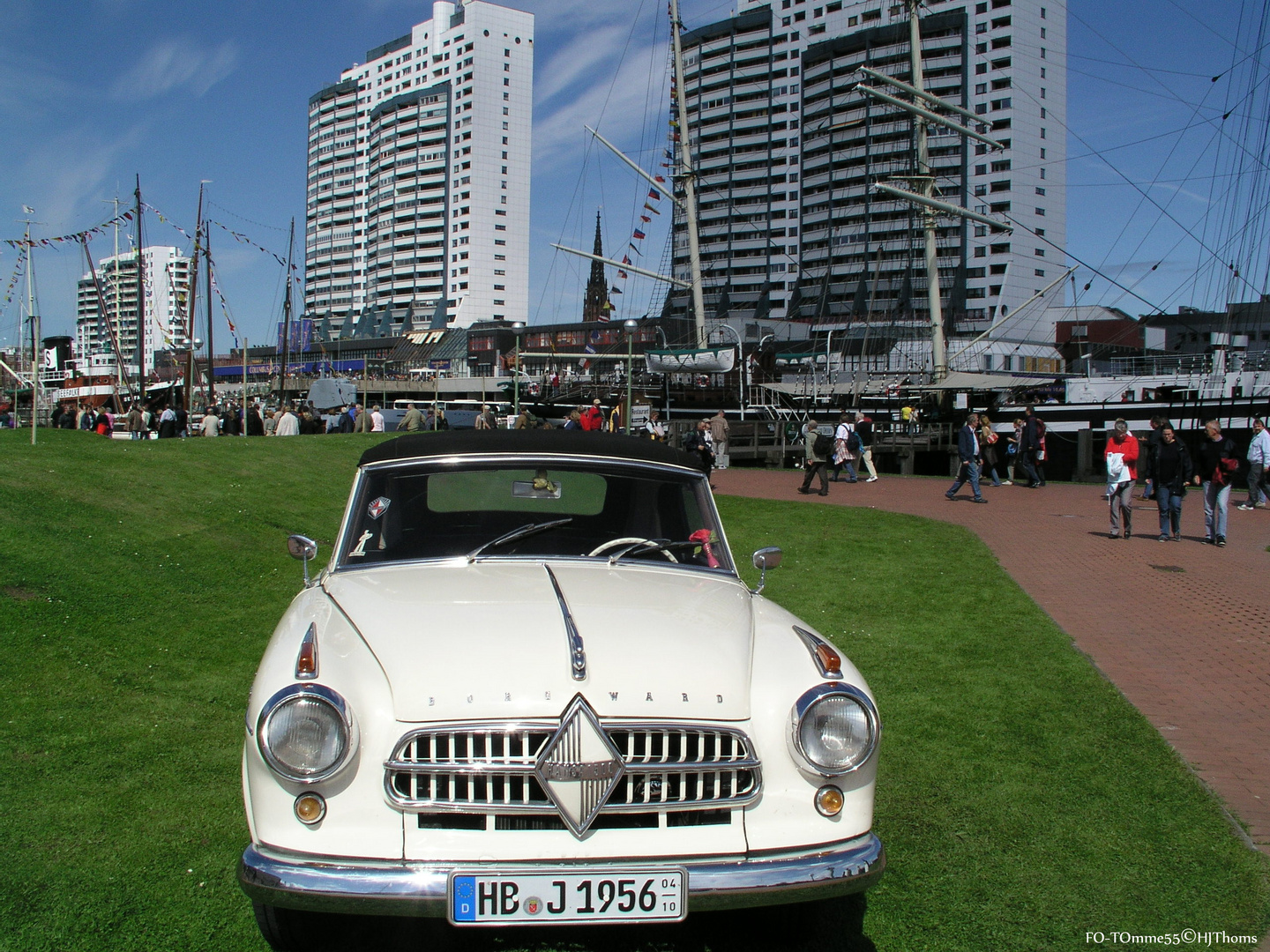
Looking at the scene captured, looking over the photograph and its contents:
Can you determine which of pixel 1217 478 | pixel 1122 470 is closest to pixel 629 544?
pixel 1122 470

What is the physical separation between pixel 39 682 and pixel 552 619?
14.3ft

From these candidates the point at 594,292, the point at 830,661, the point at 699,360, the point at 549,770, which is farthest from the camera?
the point at 594,292

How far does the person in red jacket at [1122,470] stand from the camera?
14.1m

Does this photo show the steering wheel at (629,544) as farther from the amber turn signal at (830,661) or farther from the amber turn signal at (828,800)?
the amber turn signal at (828,800)

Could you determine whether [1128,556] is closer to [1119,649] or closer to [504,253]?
[1119,649]

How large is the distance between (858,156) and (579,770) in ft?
344

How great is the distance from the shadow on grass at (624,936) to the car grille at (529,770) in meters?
0.67

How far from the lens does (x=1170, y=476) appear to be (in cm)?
1374

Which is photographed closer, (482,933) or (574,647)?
(574,647)

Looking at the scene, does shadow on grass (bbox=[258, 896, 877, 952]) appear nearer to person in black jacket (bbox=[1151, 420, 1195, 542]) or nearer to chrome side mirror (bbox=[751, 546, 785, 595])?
chrome side mirror (bbox=[751, 546, 785, 595])

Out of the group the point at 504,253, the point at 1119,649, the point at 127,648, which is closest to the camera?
the point at 127,648

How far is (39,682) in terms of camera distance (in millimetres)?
5809

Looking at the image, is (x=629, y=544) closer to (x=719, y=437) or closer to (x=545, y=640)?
(x=545, y=640)

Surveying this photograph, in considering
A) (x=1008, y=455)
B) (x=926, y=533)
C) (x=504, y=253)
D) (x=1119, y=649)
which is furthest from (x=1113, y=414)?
(x=504, y=253)
